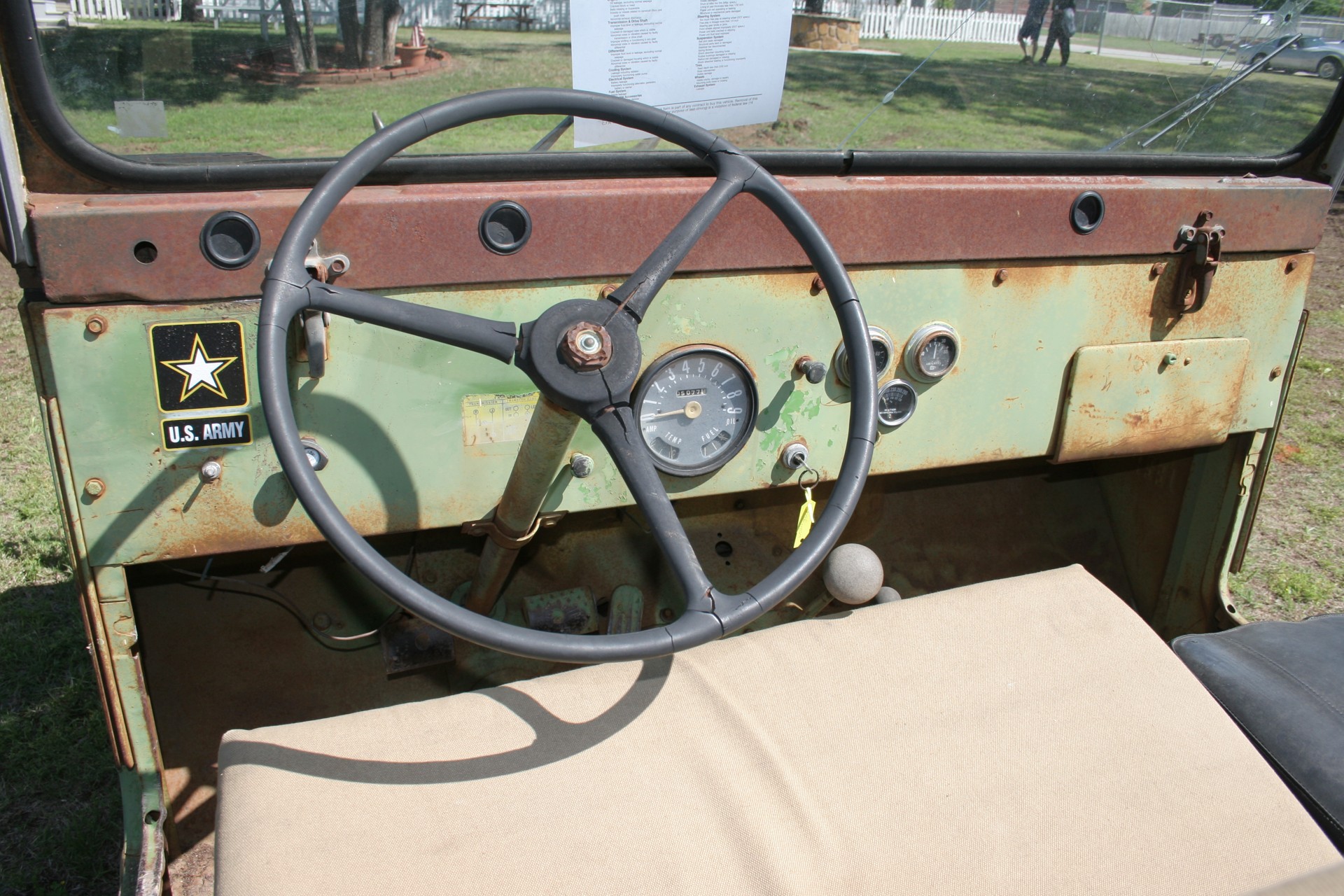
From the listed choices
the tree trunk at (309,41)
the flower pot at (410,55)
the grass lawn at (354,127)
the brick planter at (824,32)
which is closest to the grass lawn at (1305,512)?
the grass lawn at (354,127)

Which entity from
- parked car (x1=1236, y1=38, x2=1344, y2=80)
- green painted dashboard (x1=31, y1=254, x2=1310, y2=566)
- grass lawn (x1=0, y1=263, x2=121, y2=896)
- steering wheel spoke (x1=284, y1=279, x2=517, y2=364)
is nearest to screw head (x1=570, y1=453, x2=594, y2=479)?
green painted dashboard (x1=31, y1=254, x2=1310, y2=566)

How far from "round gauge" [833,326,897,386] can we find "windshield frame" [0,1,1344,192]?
1.00 feet

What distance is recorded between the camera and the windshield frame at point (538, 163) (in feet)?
4.75

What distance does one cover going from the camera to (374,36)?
1.62 meters

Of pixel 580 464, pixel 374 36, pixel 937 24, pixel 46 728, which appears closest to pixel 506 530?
pixel 580 464

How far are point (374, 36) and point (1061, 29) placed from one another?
1285 mm

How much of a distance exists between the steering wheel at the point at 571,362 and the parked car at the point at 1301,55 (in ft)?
3.82

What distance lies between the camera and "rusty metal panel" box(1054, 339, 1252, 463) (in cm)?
213

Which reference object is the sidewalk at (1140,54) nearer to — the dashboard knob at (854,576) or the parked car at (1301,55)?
the parked car at (1301,55)

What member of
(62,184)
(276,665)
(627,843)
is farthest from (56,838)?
(627,843)

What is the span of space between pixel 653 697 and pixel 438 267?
0.72m

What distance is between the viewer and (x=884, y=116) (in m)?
2.03

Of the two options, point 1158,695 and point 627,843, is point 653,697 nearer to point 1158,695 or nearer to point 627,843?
point 627,843

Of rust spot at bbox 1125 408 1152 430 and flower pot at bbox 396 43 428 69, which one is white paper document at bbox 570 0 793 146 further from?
rust spot at bbox 1125 408 1152 430
